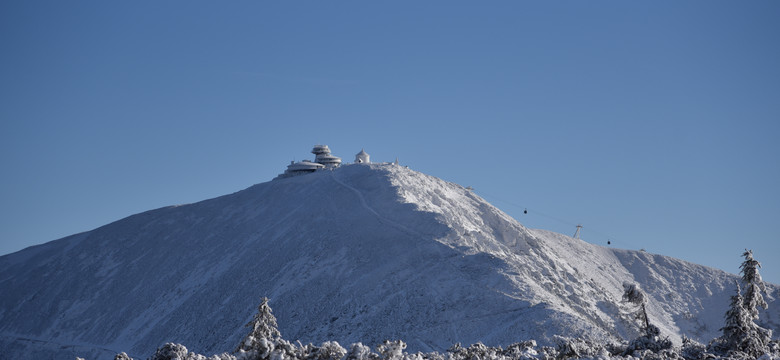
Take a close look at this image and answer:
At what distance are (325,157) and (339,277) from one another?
6511cm

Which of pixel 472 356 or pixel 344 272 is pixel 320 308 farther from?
pixel 472 356

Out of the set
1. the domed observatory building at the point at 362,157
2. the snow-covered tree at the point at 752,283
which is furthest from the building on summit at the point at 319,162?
the snow-covered tree at the point at 752,283

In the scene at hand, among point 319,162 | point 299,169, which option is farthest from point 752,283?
point 319,162

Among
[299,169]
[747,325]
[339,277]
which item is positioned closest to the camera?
[747,325]

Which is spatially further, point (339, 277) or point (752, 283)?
point (339, 277)

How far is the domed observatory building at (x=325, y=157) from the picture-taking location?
138625mm

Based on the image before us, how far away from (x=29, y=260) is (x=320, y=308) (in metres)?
65.6

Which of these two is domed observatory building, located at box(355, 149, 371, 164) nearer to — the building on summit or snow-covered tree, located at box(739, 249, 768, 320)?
the building on summit

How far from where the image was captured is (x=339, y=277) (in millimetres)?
76188

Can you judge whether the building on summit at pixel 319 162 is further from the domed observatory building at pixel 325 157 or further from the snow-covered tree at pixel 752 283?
the snow-covered tree at pixel 752 283

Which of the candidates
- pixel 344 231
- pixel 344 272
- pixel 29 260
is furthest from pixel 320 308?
pixel 29 260

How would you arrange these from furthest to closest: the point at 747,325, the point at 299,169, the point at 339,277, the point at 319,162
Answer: the point at 319,162, the point at 299,169, the point at 339,277, the point at 747,325

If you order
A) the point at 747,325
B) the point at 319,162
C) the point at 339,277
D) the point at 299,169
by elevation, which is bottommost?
the point at 747,325

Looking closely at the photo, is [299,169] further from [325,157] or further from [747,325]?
[747,325]
